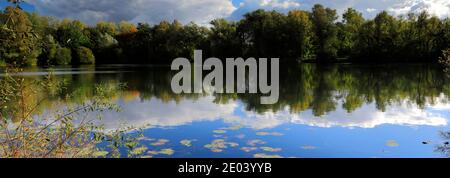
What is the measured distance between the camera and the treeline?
53.0 meters

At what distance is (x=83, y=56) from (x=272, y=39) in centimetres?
3095

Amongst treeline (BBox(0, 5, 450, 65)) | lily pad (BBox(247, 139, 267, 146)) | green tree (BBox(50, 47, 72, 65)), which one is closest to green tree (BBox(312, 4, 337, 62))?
treeline (BBox(0, 5, 450, 65))

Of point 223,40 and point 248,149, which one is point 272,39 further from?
point 248,149

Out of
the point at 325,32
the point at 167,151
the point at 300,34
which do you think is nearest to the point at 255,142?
the point at 167,151

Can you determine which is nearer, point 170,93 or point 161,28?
point 170,93

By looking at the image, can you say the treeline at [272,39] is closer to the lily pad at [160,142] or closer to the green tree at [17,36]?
the lily pad at [160,142]

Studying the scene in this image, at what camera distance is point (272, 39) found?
61156 mm

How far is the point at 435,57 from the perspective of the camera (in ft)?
163

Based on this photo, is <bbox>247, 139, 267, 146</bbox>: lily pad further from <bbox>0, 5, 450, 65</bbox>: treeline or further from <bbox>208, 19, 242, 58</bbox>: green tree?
<bbox>208, 19, 242, 58</bbox>: green tree

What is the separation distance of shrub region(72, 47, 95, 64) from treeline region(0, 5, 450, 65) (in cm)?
16
